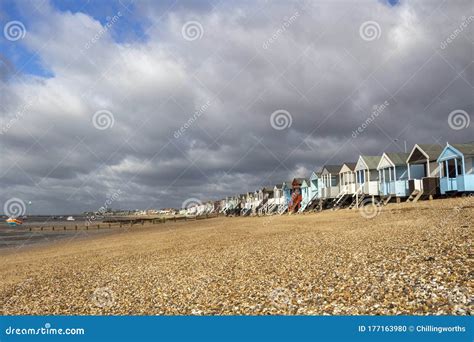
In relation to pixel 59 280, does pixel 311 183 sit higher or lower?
higher

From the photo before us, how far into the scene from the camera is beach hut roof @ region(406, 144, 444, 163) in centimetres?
3231

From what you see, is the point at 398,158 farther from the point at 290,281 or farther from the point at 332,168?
the point at 290,281

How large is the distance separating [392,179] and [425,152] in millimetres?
4669

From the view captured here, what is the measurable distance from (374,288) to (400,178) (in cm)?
3075

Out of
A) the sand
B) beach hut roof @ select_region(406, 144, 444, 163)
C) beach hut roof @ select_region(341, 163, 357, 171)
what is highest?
beach hut roof @ select_region(341, 163, 357, 171)

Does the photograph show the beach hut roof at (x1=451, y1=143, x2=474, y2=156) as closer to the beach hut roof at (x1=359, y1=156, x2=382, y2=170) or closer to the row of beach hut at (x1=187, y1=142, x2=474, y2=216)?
the row of beach hut at (x1=187, y1=142, x2=474, y2=216)

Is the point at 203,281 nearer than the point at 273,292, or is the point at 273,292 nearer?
the point at 273,292

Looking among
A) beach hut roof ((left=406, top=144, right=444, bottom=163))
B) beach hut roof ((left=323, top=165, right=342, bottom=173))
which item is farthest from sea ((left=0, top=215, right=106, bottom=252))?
beach hut roof ((left=406, top=144, right=444, bottom=163))

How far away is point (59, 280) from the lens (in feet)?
48.2

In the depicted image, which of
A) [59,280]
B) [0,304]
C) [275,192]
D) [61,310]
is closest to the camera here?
[61,310]

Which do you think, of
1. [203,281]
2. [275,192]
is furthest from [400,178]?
[275,192]

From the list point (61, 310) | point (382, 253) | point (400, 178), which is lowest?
point (61, 310)

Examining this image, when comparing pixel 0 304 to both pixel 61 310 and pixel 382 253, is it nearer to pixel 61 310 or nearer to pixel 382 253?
pixel 61 310

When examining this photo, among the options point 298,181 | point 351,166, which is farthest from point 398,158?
point 298,181
